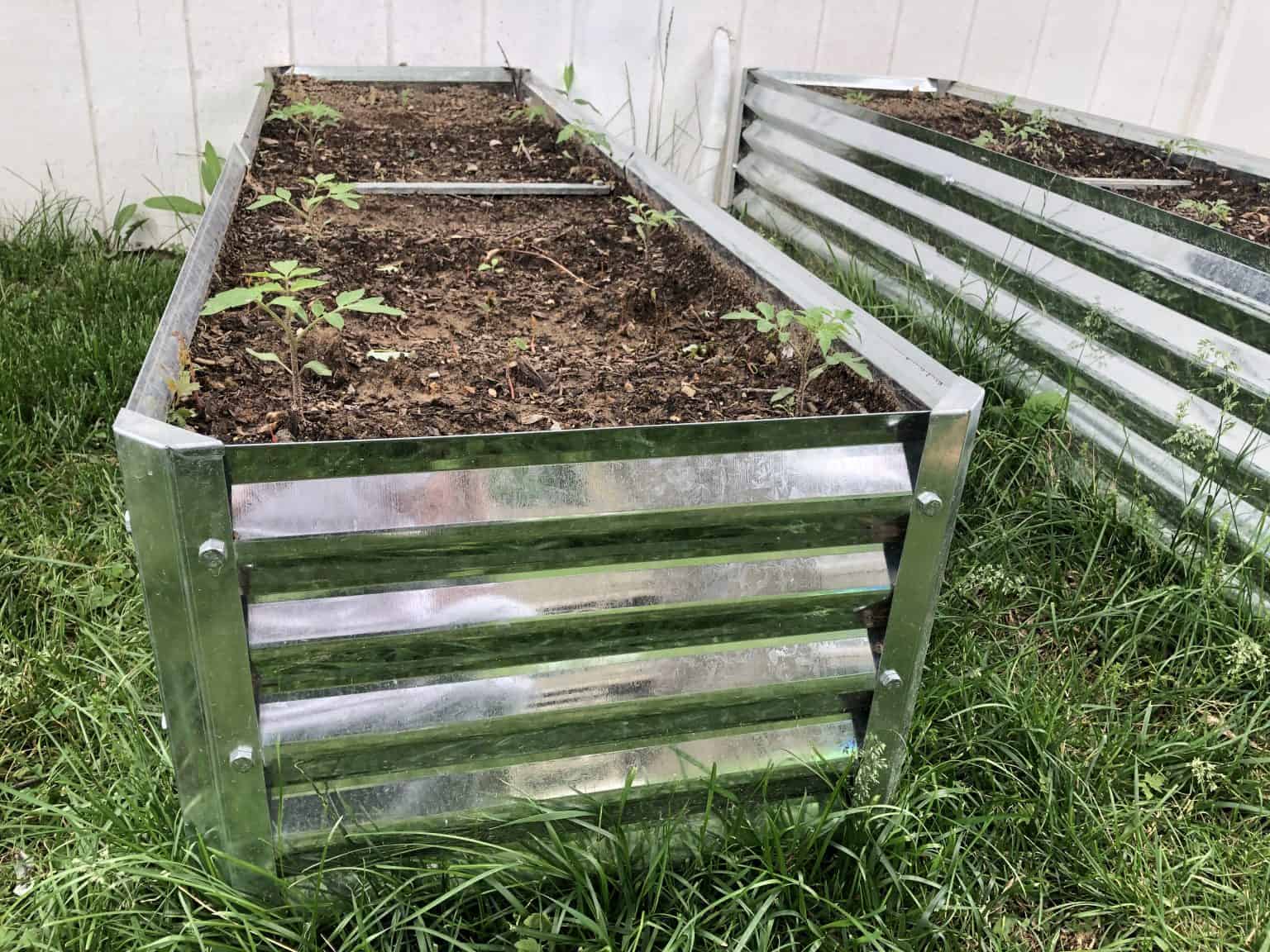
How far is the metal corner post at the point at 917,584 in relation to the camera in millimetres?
1455

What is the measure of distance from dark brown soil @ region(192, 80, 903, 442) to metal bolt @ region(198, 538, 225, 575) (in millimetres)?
368

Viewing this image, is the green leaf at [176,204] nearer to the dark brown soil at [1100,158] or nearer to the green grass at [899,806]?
the green grass at [899,806]

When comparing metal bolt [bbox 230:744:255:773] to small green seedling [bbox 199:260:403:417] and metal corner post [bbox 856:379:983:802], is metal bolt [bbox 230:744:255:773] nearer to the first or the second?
small green seedling [bbox 199:260:403:417]

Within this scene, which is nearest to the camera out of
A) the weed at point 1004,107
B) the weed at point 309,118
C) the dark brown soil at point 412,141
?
the dark brown soil at point 412,141

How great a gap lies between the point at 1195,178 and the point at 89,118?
12.7 ft

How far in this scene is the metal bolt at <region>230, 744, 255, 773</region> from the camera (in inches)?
53.4

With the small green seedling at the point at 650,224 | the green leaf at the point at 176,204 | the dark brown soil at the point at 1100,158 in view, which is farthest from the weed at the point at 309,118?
the dark brown soil at the point at 1100,158

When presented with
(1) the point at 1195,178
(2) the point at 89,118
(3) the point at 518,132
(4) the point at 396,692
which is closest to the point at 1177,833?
(4) the point at 396,692

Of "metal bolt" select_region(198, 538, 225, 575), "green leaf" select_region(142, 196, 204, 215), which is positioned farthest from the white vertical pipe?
"metal bolt" select_region(198, 538, 225, 575)

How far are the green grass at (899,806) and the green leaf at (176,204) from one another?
1404mm

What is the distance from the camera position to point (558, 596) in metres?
1.41

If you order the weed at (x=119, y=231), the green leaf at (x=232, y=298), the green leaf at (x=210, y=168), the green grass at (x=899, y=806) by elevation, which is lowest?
the green grass at (x=899, y=806)

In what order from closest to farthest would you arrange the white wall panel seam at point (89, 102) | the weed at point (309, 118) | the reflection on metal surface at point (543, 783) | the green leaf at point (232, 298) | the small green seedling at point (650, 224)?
the reflection on metal surface at point (543, 783), the green leaf at point (232, 298), the small green seedling at point (650, 224), the weed at point (309, 118), the white wall panel seam at point (89, 102)

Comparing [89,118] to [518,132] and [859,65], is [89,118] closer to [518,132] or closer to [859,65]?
[518,132]
